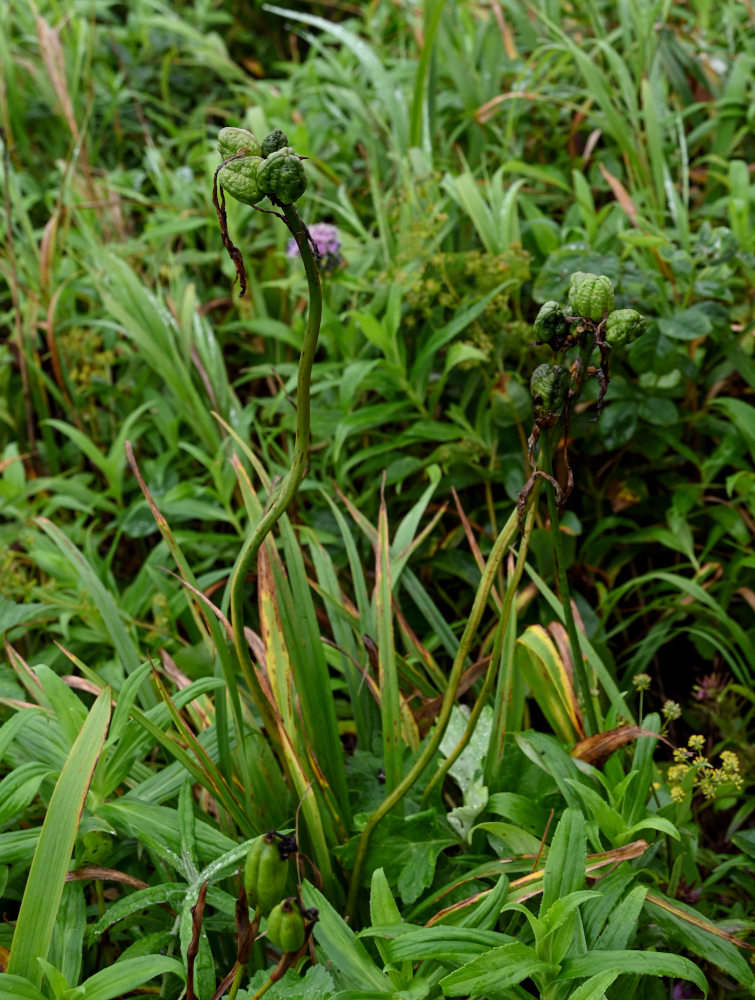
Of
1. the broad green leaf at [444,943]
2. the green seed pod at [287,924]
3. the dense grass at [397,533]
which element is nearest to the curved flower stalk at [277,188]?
the dense grass at [397,533]

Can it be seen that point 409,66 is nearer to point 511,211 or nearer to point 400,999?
point 511,211

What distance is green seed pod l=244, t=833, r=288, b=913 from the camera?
768 millimetres

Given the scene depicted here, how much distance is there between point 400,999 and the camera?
917mm

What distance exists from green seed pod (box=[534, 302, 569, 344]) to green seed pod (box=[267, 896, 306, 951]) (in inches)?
22.7

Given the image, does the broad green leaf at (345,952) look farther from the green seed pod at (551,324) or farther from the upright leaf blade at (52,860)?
the green seed pod at (551,324)

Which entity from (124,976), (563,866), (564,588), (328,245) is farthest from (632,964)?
(328,245)

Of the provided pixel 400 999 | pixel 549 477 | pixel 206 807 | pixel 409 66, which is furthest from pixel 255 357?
pixel 400 999

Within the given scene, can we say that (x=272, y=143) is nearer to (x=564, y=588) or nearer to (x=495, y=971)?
(x=564, y=588)

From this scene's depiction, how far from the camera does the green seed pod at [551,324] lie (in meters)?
0.90

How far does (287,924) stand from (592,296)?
63cm

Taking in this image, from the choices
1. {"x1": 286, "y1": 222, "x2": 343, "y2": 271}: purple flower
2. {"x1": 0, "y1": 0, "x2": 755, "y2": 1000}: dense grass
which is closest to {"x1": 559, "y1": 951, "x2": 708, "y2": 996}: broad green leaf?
{"x1": 0, "y1": 0, "x2": 755, "y2": 1000}: dense grass

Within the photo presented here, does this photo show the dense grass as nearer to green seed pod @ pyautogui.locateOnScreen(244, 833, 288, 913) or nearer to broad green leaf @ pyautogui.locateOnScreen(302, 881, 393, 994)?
broad green leaf @ pyautogui.locateOnScreen(302, 881, 393, 994)

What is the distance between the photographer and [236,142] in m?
0.73

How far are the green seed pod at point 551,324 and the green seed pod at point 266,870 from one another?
540 millimetres
